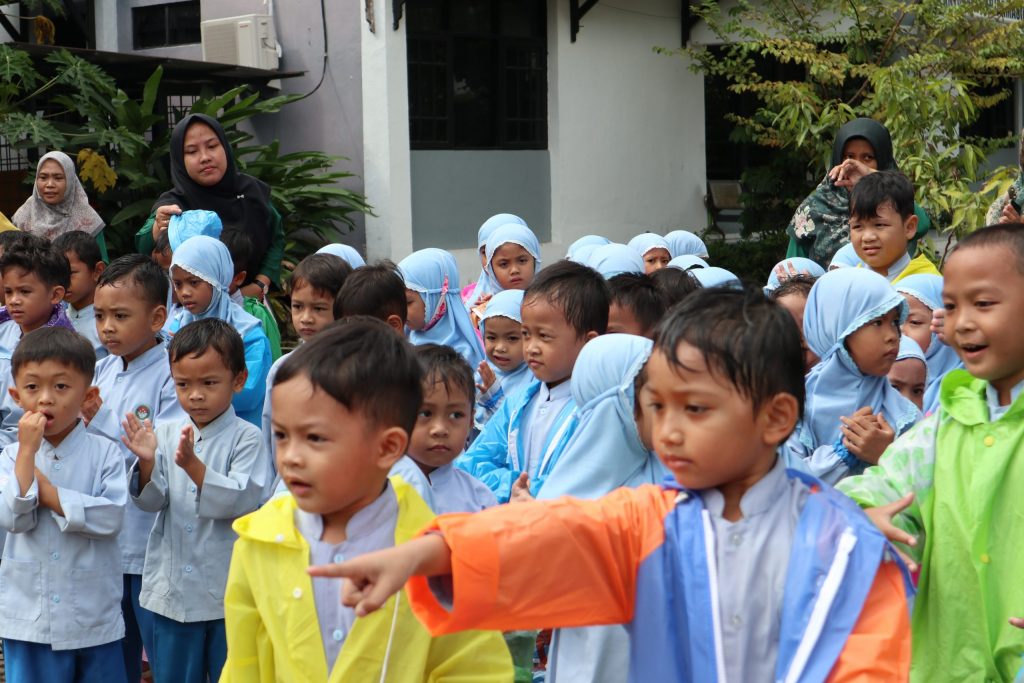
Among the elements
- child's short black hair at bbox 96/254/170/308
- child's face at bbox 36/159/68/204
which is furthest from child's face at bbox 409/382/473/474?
child's face at bbox 36/159/68/204

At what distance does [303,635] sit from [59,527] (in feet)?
5.47

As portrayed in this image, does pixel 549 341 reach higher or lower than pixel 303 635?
higher

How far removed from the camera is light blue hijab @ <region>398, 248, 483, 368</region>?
558 centimetres

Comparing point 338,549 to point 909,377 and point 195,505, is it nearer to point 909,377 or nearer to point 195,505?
point 195,505

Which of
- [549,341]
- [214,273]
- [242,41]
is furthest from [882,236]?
[242,41]

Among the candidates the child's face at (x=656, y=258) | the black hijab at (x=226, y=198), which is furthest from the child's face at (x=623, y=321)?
the child's face at (x=656, y=258)

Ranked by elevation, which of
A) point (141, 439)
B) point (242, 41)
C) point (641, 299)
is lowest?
point (141, 439)

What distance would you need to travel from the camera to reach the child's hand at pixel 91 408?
163 inches

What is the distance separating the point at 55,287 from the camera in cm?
523

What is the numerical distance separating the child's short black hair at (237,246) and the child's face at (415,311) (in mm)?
1034

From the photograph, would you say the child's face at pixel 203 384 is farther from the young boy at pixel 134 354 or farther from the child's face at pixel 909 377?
the child's face at pixel 909 377

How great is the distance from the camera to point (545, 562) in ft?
6.59

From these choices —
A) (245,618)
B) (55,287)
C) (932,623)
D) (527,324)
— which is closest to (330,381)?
(245,618)

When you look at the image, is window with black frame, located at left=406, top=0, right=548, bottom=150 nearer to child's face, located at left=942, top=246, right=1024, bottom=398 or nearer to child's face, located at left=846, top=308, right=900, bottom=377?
child's face, located at left=846, top=308, right=900, bottom=377
